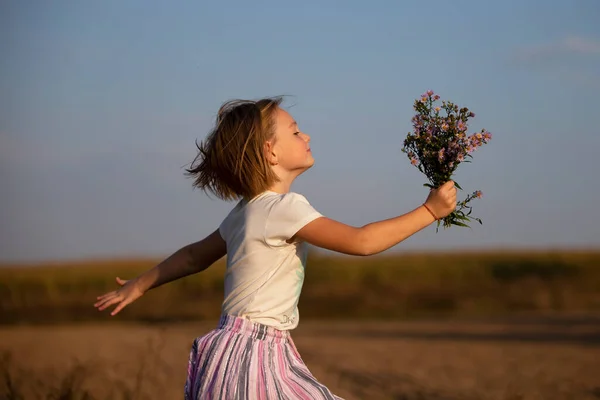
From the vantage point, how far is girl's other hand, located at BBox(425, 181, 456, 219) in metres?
3.09

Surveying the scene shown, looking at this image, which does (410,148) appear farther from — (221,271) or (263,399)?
(221,271)

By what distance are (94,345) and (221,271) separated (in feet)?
29.4

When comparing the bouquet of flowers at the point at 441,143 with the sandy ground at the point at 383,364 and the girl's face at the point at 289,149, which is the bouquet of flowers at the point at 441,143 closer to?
the girl's face at the point at 289,149

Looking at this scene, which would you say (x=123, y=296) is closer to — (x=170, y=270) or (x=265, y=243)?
(x=170, y=270)

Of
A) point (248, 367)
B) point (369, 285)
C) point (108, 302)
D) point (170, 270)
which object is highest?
point (170, 270)

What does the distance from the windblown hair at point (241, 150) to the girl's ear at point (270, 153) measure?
1cm

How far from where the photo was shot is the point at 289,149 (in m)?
3.32

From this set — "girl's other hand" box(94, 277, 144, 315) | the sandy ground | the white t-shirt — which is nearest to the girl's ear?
the white t-shirt

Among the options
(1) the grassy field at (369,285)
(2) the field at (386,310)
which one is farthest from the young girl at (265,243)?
(1) the grassy field at (369,285)

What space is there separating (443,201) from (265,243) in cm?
60

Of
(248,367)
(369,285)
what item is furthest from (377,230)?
(369,285)

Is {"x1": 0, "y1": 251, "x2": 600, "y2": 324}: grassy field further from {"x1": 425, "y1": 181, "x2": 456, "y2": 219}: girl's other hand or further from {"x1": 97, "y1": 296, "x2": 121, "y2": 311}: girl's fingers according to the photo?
{"x1": 425, "y1": 181, "x2": 456, "y2": 219}: girl's other hand

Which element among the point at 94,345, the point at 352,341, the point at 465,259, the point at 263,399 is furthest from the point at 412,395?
the point at 465,259

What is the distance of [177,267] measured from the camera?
3.73m
